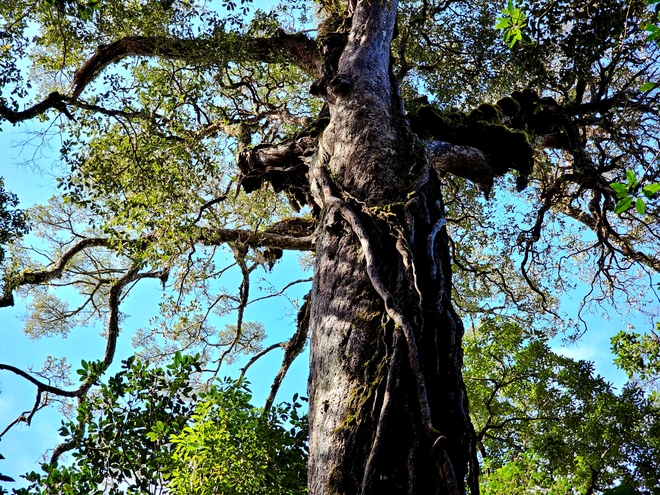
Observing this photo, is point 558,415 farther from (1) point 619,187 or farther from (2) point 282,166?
(1) point 619,187

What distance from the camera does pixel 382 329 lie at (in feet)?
10.8

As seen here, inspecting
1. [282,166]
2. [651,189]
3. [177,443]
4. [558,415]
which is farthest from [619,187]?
[558,415]


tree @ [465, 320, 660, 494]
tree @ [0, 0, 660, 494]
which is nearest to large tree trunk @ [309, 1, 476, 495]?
tree @ [0, 0, 660, 494]

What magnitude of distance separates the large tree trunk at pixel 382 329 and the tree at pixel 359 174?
0.01 metres

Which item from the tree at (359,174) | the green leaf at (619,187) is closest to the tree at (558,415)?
the tree at (359,174)

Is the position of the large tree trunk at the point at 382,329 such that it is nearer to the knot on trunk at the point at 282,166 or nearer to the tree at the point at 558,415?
the knot on trunk at the point at 282,166

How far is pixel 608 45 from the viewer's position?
22.1ft

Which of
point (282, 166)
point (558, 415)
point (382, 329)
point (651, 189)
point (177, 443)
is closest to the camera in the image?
point (651, 189)

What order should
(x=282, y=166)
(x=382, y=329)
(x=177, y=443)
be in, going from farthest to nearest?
(x=282, y=166), (x=177, y=443), (x=382, y=329)

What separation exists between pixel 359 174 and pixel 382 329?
147cm

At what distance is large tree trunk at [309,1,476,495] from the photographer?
9.25 feet

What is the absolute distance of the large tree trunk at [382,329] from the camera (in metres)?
2.82

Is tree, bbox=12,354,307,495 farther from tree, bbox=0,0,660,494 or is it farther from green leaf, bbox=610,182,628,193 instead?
green leaf, bbox=610,182,628,193

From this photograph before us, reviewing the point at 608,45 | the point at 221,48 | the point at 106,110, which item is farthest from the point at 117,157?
the point at 608,45
